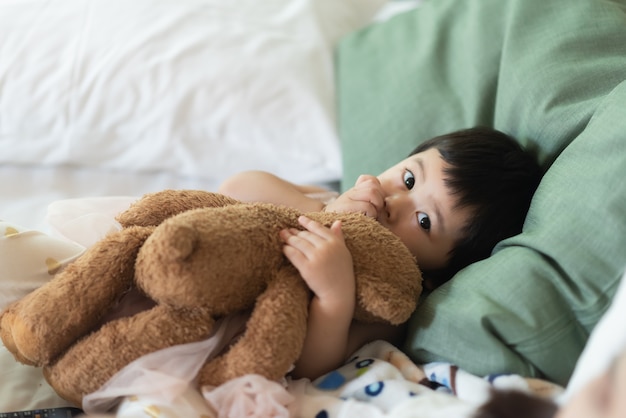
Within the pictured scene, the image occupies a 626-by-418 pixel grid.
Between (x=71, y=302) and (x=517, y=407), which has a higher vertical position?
(x=71, y=302)

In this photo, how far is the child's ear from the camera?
64cm

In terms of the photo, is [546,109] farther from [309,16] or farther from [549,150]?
[309,16]

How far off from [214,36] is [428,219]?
27.8 inches

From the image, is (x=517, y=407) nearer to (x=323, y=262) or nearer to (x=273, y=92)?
(x=323, y=262)

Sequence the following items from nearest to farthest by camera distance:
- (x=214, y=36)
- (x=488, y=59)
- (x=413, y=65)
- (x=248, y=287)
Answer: (x=248, y=287), (x=488, y=59), (x=413, y=65), (x=214, y=36)

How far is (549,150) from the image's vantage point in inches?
42.3

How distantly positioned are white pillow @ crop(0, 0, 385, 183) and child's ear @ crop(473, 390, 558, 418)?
0.83 meters

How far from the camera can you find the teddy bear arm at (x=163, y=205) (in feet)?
3.10

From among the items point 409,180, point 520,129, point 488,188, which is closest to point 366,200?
point 409,180

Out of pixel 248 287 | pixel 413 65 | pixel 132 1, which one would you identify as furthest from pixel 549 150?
pixel 132 1

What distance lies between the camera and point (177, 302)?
78 centimetres

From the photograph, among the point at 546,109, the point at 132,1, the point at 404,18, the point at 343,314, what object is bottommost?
the point at 343,314

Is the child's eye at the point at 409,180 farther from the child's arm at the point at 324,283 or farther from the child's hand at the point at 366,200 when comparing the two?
the child's arm at the point at 324,283

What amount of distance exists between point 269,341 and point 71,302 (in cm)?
25
